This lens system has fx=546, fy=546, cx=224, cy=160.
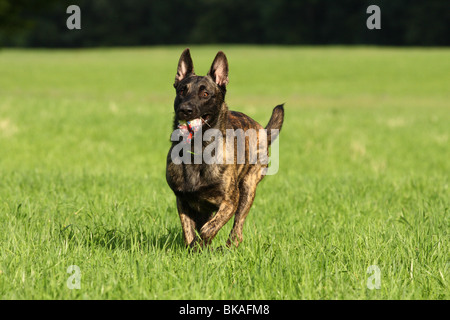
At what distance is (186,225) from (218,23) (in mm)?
80670

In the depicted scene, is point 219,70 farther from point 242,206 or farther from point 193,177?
point 242,206

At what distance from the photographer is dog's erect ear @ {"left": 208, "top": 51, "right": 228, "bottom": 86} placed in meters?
5.30

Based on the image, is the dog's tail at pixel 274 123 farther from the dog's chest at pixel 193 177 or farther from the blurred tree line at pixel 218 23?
the blurred tree line at pixel 218 23

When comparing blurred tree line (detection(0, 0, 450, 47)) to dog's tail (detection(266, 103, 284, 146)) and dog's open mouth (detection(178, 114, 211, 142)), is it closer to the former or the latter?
dog's tail (detection(266, 103, 284, 146))

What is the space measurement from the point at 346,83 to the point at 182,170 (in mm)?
35683

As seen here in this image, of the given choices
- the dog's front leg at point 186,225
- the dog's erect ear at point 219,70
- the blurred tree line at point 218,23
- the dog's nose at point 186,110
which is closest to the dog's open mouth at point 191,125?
the dog's nose at point 186,110

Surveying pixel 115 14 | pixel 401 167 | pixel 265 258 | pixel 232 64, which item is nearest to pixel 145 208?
pixel 265 258

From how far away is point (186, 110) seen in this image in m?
4.82

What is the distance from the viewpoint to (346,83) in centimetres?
3912

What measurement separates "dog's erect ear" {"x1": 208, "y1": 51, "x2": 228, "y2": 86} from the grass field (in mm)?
1631

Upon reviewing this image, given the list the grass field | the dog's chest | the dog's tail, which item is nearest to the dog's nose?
the dog's chest

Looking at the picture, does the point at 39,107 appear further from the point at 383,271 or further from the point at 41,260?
the point at 383,271

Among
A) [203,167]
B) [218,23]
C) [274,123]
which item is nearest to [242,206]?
[203,167]
